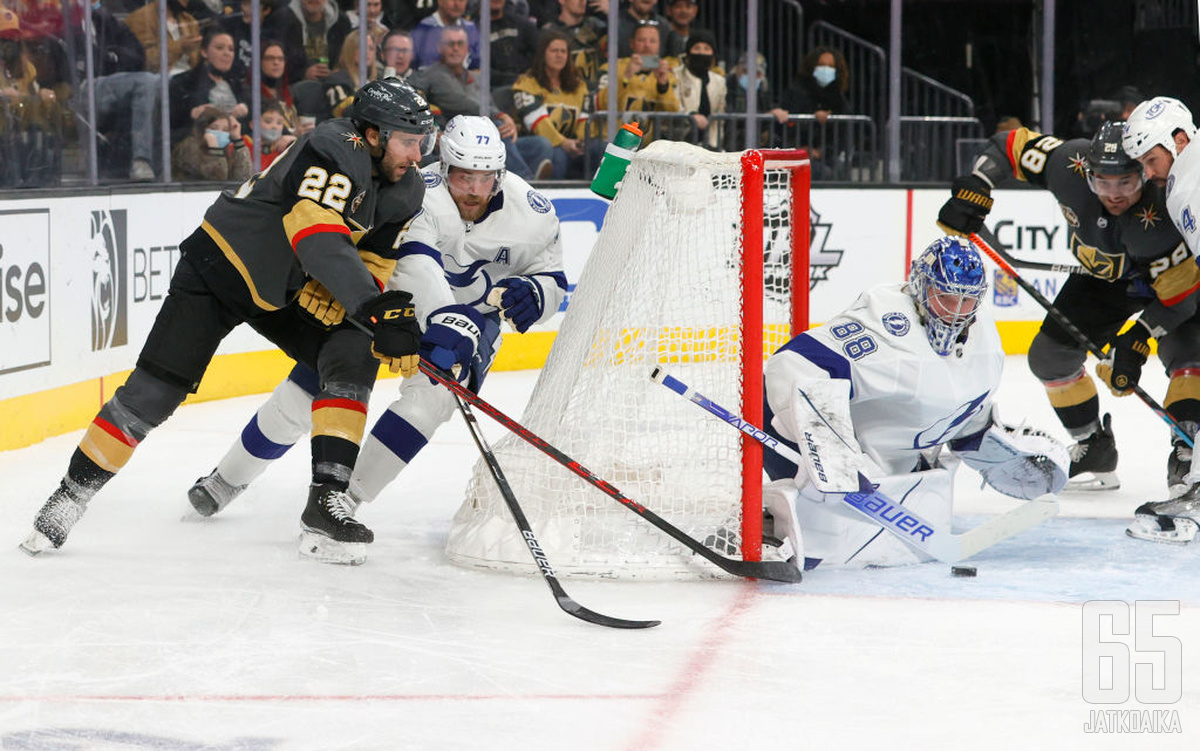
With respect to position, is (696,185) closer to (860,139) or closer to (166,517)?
(166,517)

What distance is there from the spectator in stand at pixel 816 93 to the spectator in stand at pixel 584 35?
0.99m

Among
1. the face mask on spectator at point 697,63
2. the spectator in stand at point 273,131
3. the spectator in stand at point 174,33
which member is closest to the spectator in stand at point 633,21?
the face mask on spectator at point 697,63

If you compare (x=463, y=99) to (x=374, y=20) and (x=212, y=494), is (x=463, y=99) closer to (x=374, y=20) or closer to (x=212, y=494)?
(x=374, y=20)

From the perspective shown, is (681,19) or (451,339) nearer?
(451,339)

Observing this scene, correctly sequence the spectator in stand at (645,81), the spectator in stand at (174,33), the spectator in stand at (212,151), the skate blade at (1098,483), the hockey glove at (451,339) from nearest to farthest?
the hockey glove at (451,339) < the skate blade at (1098,483) < the spectator in stand at (174,33) < the spectator in stand at (212,151) < the spectator in stand at (645,81)

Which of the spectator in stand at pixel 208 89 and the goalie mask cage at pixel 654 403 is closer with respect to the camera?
the goalie mask cage at pixel 654 403

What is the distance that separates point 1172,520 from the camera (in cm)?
352

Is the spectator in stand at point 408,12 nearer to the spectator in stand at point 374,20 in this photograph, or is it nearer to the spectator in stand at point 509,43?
the spectator in stand at point 374,20

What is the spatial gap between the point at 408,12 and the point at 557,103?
80 centimetres

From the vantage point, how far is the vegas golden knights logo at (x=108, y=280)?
4.95m

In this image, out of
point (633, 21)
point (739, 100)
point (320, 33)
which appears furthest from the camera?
point (739, 100)

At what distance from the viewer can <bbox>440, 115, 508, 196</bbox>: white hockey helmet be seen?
11.0 feet

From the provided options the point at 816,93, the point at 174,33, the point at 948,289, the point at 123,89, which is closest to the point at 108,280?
the point at 123,89

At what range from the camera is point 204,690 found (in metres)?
2.38
